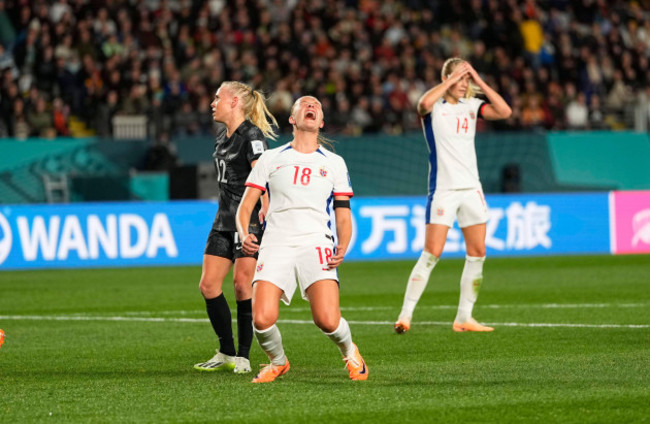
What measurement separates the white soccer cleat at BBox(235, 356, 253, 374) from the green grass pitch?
0.68 feet

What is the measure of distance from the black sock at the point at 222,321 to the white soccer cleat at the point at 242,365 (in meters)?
0.14

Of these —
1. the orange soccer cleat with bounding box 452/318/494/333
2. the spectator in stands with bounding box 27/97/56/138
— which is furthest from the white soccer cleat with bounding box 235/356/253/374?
the spectator in stands with bounding box 27/97/56/138

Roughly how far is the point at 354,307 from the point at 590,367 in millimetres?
5380

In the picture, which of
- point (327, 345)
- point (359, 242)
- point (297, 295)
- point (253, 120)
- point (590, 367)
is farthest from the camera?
point (359, 242)

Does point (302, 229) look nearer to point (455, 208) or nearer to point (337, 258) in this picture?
point (337, 258)

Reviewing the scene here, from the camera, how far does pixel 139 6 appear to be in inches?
971

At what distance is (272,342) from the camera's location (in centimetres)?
754

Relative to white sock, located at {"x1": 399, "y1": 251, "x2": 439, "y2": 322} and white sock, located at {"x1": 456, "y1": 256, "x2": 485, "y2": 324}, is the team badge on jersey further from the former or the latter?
white sock, located at {"x1": 456, "y1": 256, "x2": 485, "y2": 324}

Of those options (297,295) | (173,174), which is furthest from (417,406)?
(173,174)

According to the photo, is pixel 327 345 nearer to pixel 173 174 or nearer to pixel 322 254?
pixel 322 254

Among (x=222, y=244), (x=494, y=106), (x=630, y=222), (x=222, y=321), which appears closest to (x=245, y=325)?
(x=222, y=321)

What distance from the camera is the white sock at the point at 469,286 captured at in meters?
10.7

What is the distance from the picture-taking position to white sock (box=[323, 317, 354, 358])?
292 inches

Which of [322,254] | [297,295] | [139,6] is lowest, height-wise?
[297,295]
